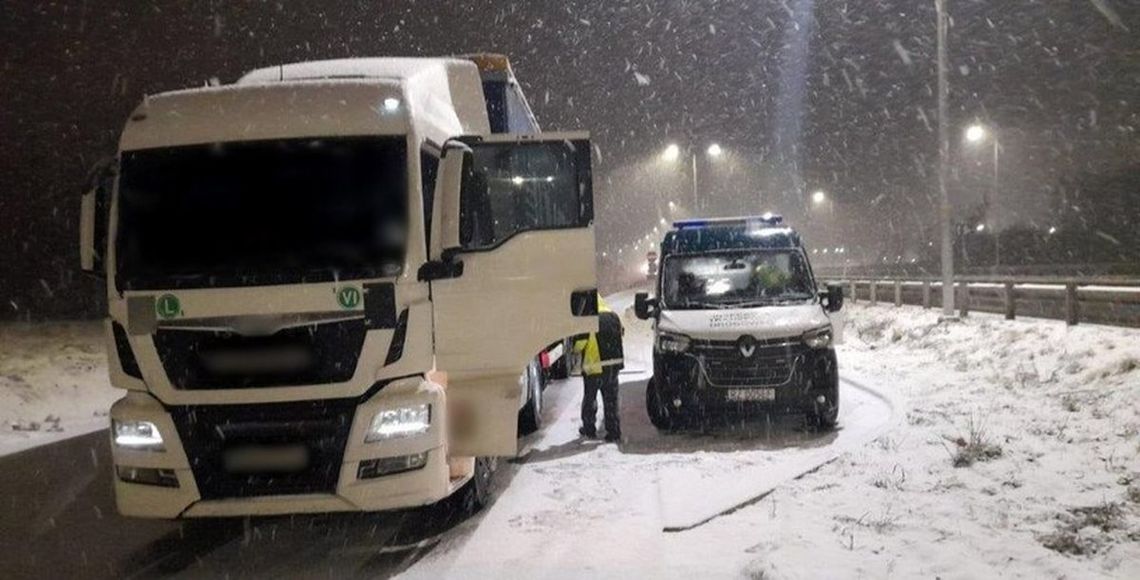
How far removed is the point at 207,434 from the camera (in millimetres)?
5348

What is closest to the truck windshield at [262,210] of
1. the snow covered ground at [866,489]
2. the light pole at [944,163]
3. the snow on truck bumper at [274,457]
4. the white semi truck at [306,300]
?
the white semi truck at [306,300]

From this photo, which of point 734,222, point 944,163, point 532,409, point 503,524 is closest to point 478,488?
point 503,524

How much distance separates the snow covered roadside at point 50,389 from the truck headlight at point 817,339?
10.1 metres

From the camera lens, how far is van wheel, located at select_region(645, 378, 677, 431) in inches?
365

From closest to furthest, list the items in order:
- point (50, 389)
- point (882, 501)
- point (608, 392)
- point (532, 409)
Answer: point (882, 501)
point (608, 392)
point (532, 409)
point (50, 389)

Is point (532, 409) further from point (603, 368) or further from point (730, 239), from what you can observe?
point (730, 239)

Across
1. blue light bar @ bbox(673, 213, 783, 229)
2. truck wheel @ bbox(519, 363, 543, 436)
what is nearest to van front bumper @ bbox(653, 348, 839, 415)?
truck wheel @ bbox(519, 363, 543, 436)

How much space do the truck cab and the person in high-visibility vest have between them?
0.57 m

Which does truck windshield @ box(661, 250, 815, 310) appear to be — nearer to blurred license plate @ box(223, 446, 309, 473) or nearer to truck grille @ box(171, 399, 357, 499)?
truck grille @ box(171, 399, 357, 499)

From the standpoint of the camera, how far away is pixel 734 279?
10.0 m

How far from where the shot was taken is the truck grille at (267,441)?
5.30 metres

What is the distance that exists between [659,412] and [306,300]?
5.03 metres

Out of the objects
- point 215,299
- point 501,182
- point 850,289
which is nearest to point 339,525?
point 215,299

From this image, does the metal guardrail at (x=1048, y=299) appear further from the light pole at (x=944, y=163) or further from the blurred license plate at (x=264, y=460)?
the blurred license plate at (x=264, y=460)
